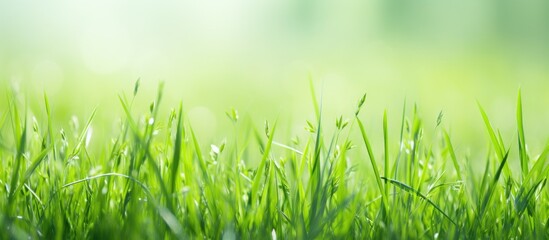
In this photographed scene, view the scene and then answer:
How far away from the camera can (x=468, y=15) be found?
10.8 m

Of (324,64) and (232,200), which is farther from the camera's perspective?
(324,64)

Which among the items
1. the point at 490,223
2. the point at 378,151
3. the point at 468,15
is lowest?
the point at 468,15

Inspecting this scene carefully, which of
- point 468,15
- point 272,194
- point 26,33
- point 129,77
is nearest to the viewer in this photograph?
point 272,194

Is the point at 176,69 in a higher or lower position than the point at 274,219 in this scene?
lower

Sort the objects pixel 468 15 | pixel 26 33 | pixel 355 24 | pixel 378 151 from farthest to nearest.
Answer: pixel 468 15, pixel 355 24, pixel 26 33, pixel 378 151

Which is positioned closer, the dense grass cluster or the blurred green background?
the dense grass cluster

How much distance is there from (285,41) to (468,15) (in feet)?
10.4

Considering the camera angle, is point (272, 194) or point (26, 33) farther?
point (26, 33)

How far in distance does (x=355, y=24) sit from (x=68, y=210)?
8.27m

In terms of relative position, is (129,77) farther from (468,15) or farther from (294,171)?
(468,15)

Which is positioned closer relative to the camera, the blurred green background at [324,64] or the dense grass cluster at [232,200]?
the dense grass cluster at [232,200]

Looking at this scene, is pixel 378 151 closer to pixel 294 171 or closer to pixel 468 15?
pixel 294 171

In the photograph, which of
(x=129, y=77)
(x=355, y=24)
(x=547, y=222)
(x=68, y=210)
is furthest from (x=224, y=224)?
(x=355, y=24)

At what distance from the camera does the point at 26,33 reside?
26.1ft
